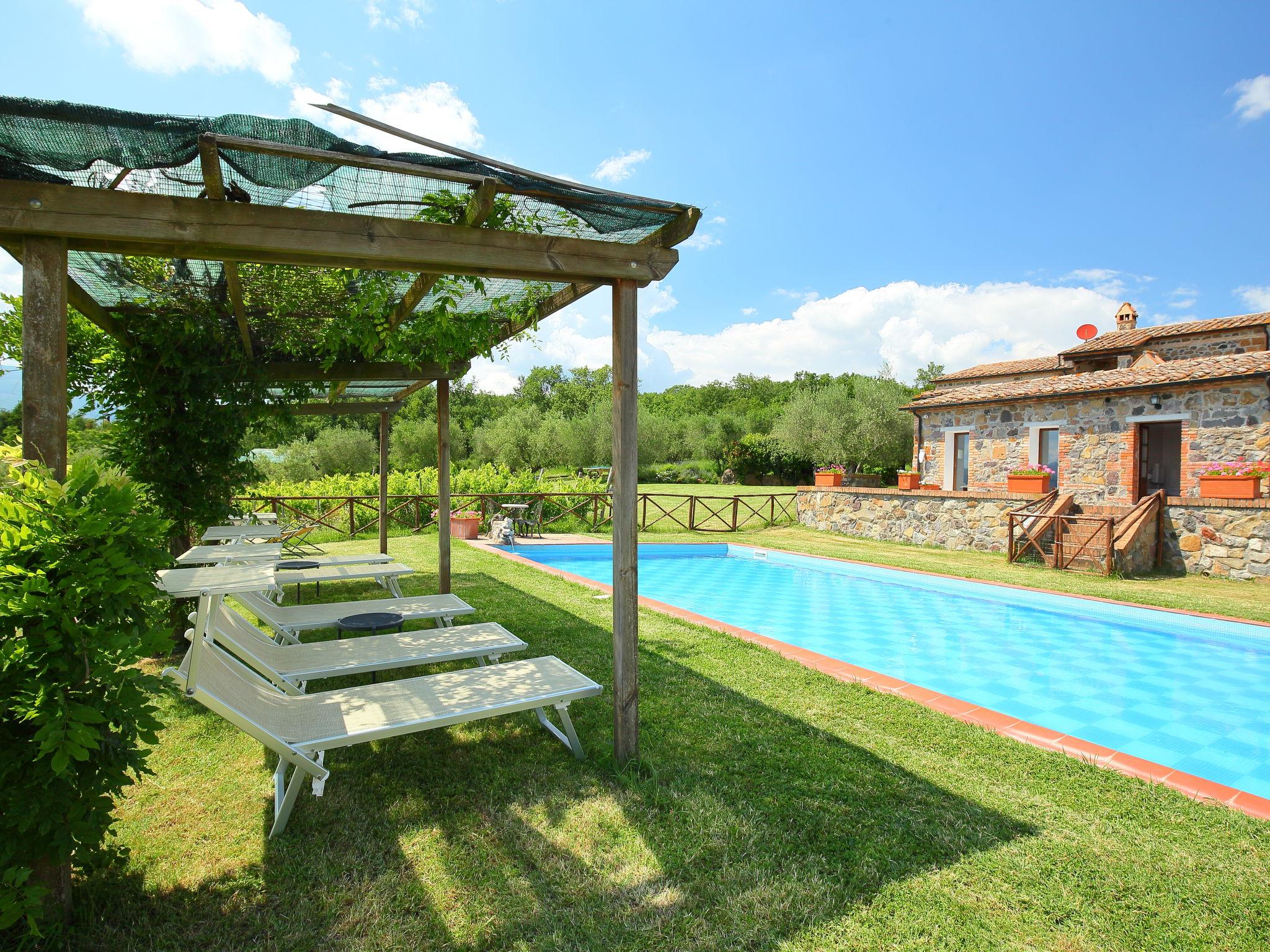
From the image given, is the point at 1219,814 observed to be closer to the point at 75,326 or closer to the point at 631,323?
the point at 631,323

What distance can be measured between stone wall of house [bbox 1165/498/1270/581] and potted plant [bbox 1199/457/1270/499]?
282mm

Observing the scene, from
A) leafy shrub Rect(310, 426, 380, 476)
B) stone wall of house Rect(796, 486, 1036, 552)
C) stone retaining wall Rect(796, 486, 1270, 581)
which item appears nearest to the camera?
stone retaining wall Rect(796, 486, 1270, 581)

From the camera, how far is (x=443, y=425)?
726cm

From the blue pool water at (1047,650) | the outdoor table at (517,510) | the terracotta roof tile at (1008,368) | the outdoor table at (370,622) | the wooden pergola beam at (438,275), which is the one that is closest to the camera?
the wooden pergola beam at (438,275)

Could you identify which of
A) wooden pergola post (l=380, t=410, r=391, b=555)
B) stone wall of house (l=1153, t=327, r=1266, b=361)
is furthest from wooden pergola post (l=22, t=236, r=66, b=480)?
stone wall of house (l=1153, t=327, r=1266, b=361)

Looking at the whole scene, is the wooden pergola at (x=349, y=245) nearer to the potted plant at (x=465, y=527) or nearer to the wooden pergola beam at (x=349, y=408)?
the wooden pergola beam at (x=349, y=408)

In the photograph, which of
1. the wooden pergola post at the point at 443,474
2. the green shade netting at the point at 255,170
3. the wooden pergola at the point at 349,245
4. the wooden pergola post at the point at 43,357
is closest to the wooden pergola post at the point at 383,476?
the wooden pergola post at the point at 443,474

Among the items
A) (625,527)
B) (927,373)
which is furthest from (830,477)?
(927,373)

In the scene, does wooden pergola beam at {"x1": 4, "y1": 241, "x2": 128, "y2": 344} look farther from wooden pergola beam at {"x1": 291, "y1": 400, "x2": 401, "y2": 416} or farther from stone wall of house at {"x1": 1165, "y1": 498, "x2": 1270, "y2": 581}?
stone wall of house at {"x1": 1165, "y1": 498, "x2": 1270, "y2": 581}

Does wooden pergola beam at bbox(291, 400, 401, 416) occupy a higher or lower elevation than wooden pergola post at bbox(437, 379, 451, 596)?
higher

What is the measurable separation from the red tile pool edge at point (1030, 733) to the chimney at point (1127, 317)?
789 inches

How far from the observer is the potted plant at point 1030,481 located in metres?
12.5

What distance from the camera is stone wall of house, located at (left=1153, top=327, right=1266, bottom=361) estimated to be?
1498 centimetres

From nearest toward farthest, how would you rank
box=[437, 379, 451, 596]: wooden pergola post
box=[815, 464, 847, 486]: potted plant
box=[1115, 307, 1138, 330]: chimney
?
box=[437, 379, 451, 596]: wooden pergola post, box=[815, 464, 847, 486]: potted plant, box=[1115, 307, 1138, 330]: chimney
